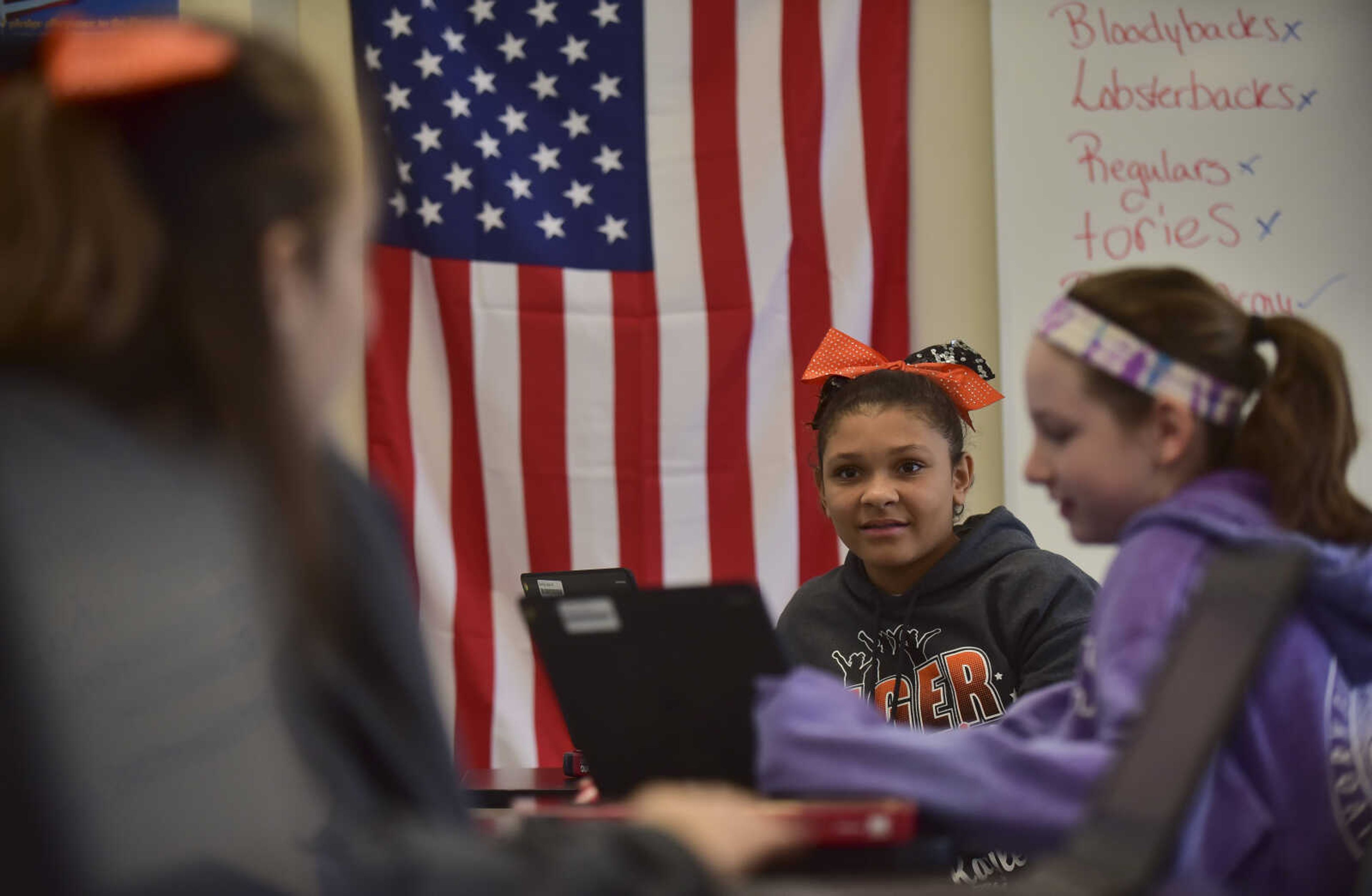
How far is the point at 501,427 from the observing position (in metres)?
3.20

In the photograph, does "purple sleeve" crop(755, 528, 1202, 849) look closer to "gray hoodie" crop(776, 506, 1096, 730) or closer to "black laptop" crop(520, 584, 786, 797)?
"black laptop" crop(520, 584, 786, 797)

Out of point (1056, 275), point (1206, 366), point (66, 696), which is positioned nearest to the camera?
point (66, 696)

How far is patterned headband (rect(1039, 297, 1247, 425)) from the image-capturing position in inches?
52.1

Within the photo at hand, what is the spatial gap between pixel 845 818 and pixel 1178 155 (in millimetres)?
2380

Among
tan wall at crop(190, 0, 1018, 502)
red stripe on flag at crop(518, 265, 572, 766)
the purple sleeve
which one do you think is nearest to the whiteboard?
tan wall at crop(190, 0, 1018, 502)

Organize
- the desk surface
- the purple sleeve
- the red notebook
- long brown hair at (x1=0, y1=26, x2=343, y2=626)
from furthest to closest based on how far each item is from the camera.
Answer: the desk surface, the purple sleeve, the red notebook, long brown hair at (x1=0, y1=26, x2=343, y2=626)

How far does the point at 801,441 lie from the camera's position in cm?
310

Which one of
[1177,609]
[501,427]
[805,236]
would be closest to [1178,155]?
[805,236]

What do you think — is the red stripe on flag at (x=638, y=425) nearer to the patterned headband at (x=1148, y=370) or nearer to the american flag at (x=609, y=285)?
the american flag at (x=609, y=285)

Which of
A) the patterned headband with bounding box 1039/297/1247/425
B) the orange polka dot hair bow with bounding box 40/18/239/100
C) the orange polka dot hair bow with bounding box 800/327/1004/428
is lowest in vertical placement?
the orange polka dot hair bow with bounding box 800/327/1004/428

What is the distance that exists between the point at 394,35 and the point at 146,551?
2.66m

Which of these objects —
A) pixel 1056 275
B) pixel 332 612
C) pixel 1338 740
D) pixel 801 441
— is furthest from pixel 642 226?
pixel 332 612

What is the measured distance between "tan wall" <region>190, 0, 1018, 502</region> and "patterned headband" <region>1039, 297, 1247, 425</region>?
1734mm

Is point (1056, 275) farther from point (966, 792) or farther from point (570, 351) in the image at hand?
point (966, 792)
